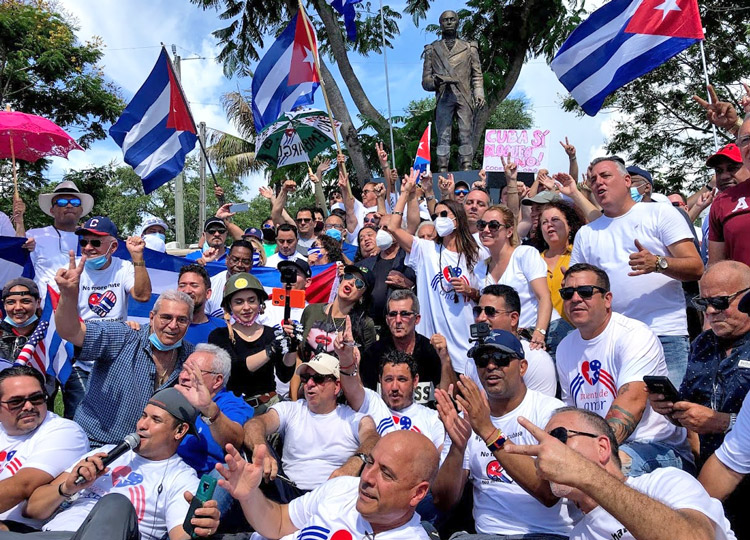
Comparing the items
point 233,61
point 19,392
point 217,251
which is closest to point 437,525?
point 19,392

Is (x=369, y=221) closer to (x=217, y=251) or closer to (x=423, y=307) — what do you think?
(x=217, y=251)

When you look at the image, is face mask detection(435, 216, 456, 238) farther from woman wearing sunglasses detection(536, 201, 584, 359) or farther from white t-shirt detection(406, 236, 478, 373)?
woman wearing sunglasses detection(536, 201, 584, 359)

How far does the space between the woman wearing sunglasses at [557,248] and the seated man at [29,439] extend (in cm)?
340

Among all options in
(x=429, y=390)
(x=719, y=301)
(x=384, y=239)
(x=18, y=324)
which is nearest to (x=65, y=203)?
(x=18, y=324)

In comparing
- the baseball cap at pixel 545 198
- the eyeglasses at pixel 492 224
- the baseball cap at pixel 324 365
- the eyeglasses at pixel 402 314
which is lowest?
the baseball cap at pixel 324 365

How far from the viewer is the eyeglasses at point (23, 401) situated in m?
3.84

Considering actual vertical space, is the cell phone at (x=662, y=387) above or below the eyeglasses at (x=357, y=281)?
below

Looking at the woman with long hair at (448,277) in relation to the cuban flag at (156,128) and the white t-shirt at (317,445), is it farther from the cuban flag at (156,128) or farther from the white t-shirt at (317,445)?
the cuban flag at (156,128)

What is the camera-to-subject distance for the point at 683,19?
19.1ft

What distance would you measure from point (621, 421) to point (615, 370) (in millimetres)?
368

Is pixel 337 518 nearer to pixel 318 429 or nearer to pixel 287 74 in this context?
pixel 318 429

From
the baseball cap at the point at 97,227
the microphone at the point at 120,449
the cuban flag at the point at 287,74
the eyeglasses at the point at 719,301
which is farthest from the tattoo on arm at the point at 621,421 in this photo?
the cuban flag at the point at 287,74

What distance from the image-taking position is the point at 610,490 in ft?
7.13

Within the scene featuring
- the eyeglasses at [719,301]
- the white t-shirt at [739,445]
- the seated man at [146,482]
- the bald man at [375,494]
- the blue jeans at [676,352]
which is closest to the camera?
Result: the white t-shirt at [739,445]
